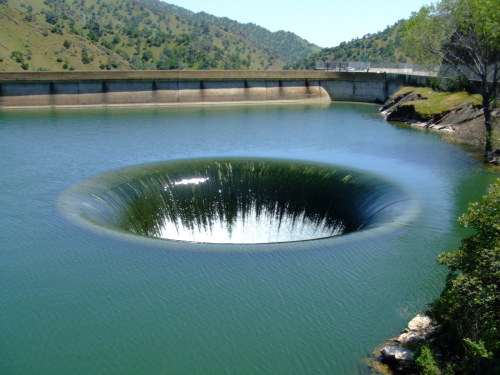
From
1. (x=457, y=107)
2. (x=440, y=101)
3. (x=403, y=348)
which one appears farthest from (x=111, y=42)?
(x=403, y=348)

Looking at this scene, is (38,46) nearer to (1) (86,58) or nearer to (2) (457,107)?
(1) (86,58)

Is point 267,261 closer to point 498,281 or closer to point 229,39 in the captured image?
point 498,281

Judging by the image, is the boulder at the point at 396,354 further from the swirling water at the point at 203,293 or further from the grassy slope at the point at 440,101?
the grassy slope at the point at 440,101

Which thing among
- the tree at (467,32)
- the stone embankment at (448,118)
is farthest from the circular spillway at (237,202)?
the stone embankment at (448,118)

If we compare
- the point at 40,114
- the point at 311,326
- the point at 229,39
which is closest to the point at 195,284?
the point at 311,326

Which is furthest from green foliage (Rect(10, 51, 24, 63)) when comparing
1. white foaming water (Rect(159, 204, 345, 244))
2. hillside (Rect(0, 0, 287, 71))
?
white foaming water (Rect(159, 204, 345, 244))

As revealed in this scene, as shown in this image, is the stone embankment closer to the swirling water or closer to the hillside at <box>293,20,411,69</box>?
the swirling water
